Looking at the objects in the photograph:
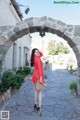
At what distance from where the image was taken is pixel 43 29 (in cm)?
873

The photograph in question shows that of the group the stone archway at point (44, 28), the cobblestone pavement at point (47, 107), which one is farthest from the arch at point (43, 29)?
the cobblestone pavement at point (47, 107)

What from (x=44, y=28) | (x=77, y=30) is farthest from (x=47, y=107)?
(x=77, y=30)

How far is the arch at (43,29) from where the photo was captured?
8453 mm

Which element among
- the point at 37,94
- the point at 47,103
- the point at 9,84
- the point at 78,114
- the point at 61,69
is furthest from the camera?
the point at 61,69

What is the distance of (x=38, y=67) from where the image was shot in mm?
7055

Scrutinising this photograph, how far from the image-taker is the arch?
27.7ft

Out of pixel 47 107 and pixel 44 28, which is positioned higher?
pixel 44 28

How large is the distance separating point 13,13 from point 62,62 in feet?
56.0

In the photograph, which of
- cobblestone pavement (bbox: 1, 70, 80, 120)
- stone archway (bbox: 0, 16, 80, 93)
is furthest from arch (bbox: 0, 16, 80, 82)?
cobblestone pavement (bbox: 1, 70, 80, 120)

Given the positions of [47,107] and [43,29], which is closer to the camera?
[47,107]

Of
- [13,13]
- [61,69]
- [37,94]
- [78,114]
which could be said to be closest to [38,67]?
[37,94]

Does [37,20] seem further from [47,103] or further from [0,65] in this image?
[47,103]

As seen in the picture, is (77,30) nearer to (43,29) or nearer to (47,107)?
Answer: (43,29)

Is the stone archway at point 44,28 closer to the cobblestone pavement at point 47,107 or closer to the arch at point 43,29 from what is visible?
the arch at point 43,29
